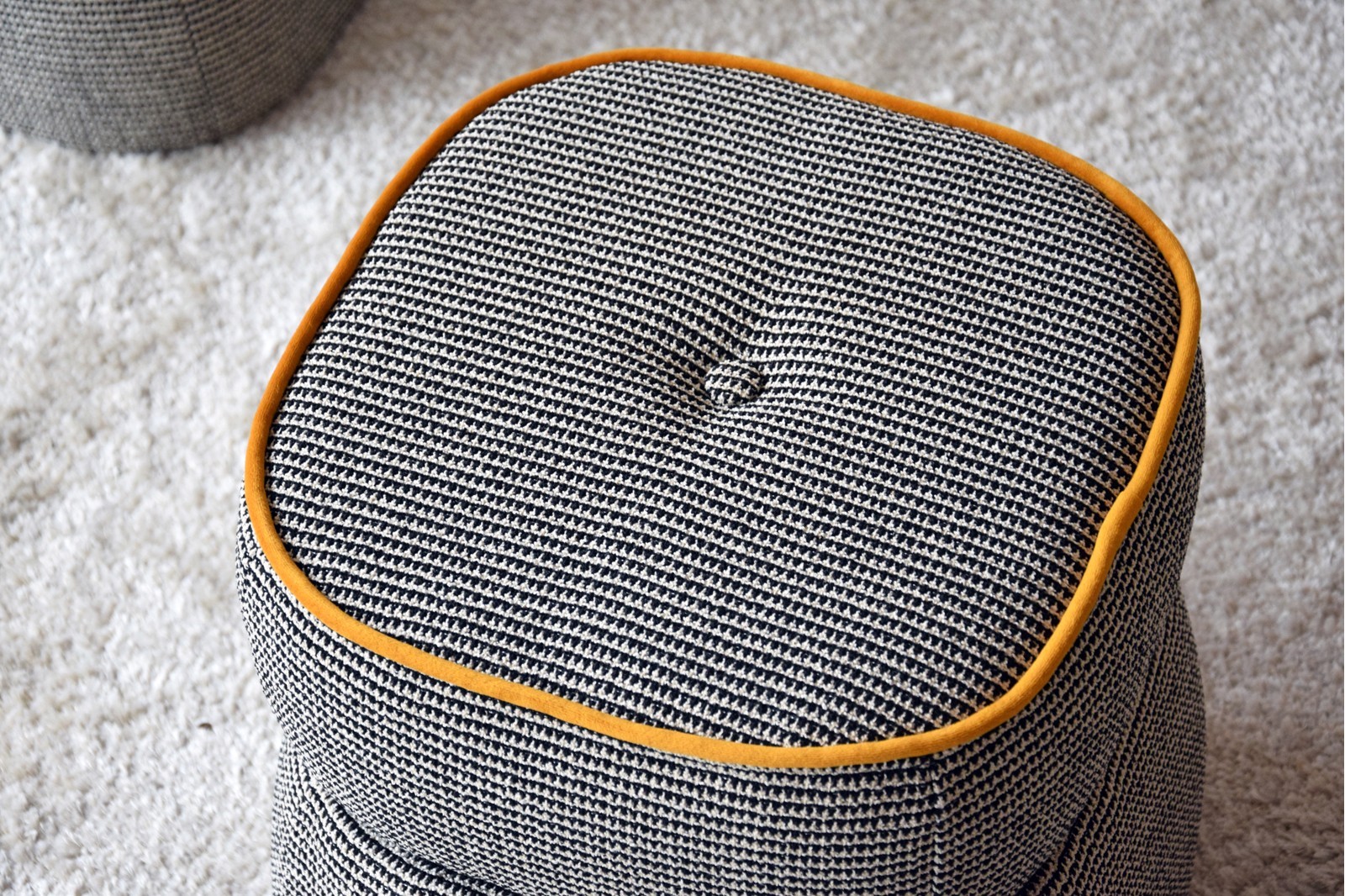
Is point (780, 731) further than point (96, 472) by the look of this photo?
No

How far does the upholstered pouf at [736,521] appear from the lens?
63 centimetres

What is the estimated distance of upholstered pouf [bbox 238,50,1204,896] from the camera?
0.63 meters

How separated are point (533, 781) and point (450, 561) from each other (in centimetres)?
13

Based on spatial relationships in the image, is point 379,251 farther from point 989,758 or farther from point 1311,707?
point 1311,707

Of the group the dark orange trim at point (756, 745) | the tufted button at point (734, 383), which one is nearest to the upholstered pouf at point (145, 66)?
the dark orange trim at point (756, 745)

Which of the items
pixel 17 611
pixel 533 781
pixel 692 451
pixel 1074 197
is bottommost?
pixel 17 611

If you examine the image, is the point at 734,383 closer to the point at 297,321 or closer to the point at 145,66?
the point at 297,321

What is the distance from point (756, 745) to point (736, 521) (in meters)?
0.13

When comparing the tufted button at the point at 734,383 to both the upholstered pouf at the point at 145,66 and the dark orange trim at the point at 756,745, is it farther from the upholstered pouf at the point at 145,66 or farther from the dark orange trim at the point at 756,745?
the upholstered pouf at the point at 145,66

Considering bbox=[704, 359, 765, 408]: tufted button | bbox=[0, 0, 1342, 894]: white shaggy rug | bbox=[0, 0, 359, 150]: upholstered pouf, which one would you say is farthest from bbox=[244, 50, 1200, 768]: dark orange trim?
bbox=[0, 0, 359, 150]: upholstered pouf

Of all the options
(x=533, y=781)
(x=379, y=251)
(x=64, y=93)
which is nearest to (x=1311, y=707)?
(x=533, y=781)

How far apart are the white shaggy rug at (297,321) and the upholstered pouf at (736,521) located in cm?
24

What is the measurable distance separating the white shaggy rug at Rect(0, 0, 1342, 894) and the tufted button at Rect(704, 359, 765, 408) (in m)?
0.54

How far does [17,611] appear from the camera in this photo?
3.84 ft
